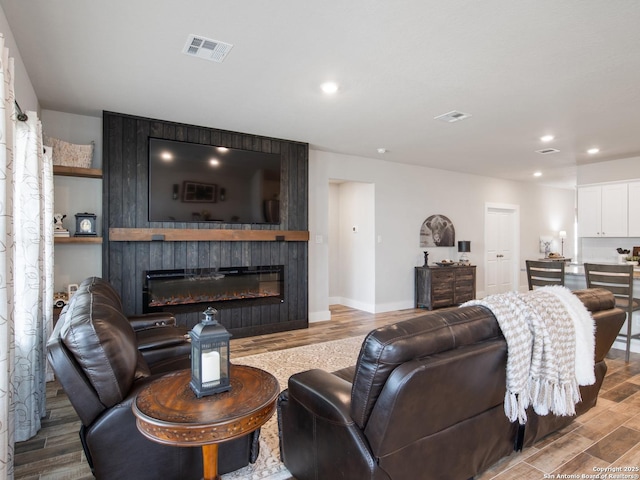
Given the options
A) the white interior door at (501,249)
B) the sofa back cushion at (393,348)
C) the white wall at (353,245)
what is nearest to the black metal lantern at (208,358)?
the sofa back cushion at (393,348)

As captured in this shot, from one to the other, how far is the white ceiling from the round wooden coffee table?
2016mm

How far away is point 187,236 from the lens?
167 inches

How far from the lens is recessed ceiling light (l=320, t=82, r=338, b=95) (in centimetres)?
314

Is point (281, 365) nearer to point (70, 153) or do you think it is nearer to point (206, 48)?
point (206, 48)

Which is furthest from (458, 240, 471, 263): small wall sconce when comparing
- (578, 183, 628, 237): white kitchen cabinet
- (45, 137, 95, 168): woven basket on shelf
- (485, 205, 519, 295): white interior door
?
(45, 137, 95, 168): woven basket on shelf

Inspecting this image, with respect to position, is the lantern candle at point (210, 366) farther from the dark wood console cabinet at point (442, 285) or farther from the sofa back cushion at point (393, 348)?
the dark wood console cabinet at point (442, 285)

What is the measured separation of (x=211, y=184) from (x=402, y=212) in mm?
3448

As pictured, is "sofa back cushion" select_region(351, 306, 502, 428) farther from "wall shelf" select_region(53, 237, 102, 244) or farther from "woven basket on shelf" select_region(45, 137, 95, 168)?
"woven basket on shelf" select_region(45, 137, 95, 168)

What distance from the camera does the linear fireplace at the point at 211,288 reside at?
417 centimetres

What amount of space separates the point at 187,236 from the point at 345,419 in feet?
10.8

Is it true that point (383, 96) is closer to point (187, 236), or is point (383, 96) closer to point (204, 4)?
point (204, 4)

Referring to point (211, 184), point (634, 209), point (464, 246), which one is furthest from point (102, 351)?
point (634, 209)

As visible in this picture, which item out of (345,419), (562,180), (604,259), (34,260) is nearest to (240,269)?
(34,260)

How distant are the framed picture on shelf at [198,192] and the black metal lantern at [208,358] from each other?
313cm
